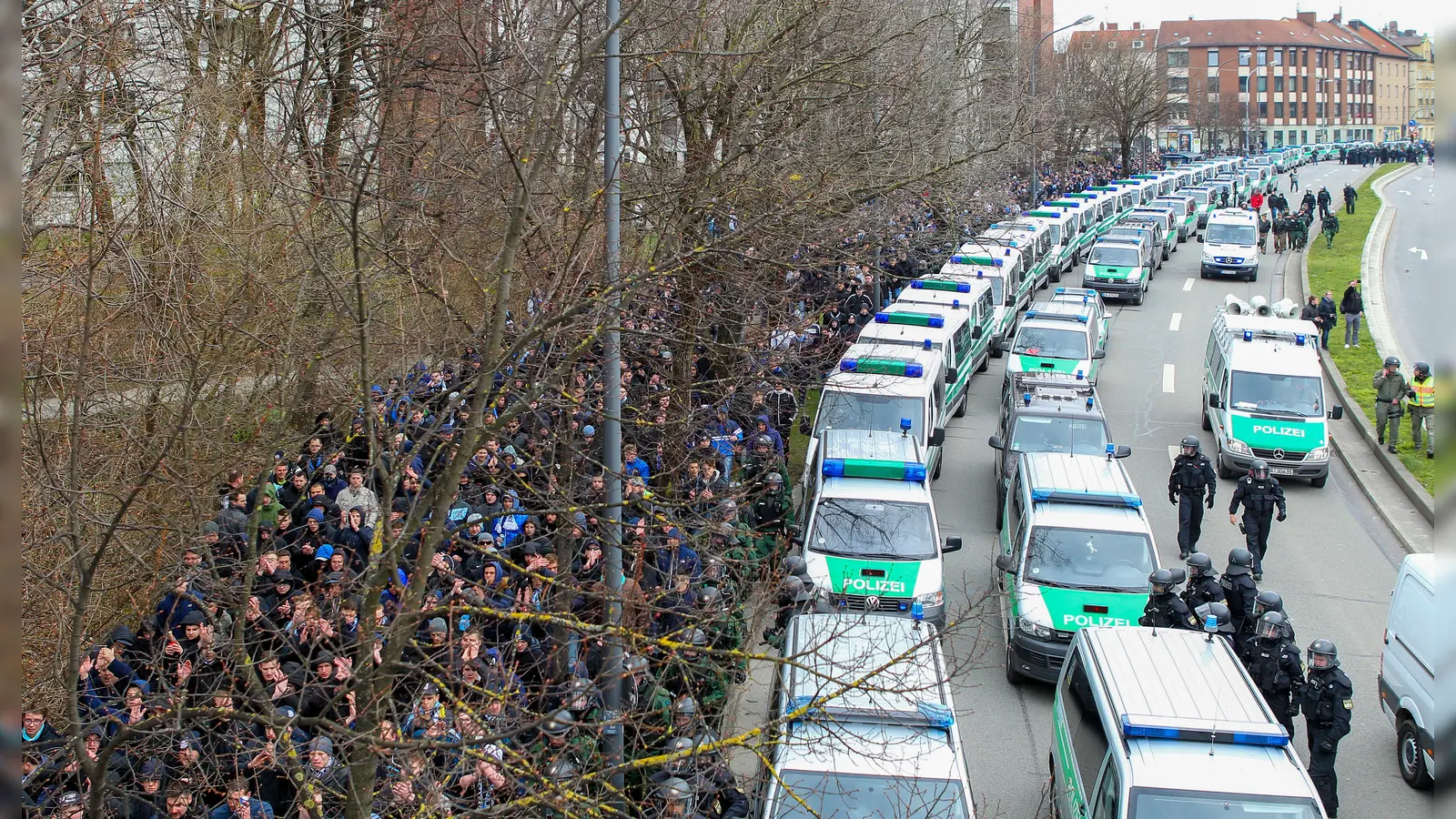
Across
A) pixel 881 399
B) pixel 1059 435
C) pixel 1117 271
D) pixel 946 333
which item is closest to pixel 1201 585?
pixel 1059 435

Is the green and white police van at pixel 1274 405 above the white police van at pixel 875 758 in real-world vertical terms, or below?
above

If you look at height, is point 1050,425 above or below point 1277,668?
above

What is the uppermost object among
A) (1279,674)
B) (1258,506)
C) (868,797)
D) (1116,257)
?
(1116,257)

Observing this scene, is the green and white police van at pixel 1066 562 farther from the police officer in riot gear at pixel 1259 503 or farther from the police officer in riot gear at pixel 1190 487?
the police officer in riot gear at pixel 1259 503

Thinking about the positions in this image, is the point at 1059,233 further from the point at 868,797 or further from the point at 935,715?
the point at 868,797

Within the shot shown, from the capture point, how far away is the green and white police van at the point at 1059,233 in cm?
3800

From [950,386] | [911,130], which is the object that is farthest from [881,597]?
[911,130]

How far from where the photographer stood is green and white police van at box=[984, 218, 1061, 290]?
3188 centimetres

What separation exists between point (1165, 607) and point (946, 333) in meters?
10.3

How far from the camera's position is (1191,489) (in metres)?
16.9

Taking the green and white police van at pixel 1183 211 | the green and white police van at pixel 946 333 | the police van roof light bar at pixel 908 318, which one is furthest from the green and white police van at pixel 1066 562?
the green and white police van at pixel 1183 211

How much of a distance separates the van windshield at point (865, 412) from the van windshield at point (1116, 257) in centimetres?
1937

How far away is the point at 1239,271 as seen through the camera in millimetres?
39000

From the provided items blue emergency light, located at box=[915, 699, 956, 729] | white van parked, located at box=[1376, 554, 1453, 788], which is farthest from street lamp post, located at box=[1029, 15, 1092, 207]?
blue emergency light, located at box=[915, 699, 956, 729]
